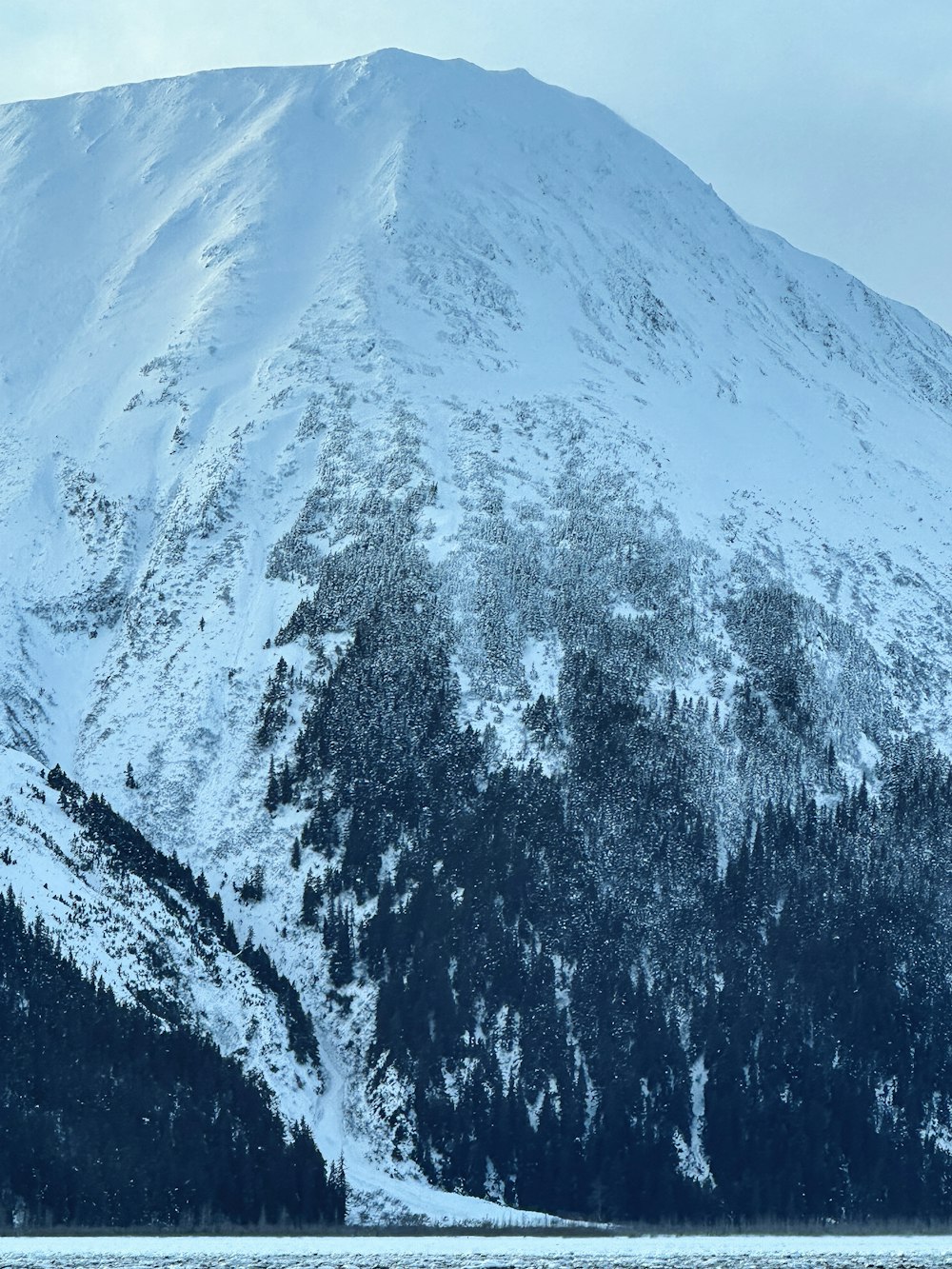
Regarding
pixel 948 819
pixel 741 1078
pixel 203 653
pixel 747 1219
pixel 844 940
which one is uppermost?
pixel 203 653

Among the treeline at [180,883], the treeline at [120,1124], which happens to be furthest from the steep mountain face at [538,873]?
the treeline at [120,1124]

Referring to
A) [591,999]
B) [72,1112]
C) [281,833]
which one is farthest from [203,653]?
[72,1112]

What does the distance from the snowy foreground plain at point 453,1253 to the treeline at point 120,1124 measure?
8.67 m

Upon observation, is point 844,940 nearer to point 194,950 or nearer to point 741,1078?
point 741,1078

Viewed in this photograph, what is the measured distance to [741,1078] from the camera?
16262 cm

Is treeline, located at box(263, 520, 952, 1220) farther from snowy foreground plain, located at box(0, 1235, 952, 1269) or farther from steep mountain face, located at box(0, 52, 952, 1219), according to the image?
snowy foreground plain, located at box(0, 1235, 952, 1269)

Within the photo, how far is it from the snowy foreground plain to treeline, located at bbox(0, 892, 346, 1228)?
867 cm

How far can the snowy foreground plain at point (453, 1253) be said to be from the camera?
11100 cm

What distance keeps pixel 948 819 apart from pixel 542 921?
1750 inches

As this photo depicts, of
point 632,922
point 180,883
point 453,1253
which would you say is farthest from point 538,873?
point 453,1253

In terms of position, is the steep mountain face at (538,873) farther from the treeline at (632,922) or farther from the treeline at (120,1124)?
the treeline at (120,1124)

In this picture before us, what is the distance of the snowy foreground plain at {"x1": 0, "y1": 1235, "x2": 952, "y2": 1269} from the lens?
111 metres

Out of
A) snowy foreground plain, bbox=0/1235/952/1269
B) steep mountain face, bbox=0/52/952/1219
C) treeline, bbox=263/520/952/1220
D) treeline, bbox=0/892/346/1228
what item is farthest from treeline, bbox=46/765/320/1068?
snowy foreground plain, bbox=0/1235/952/1269

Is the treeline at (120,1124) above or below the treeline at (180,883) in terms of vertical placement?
below
